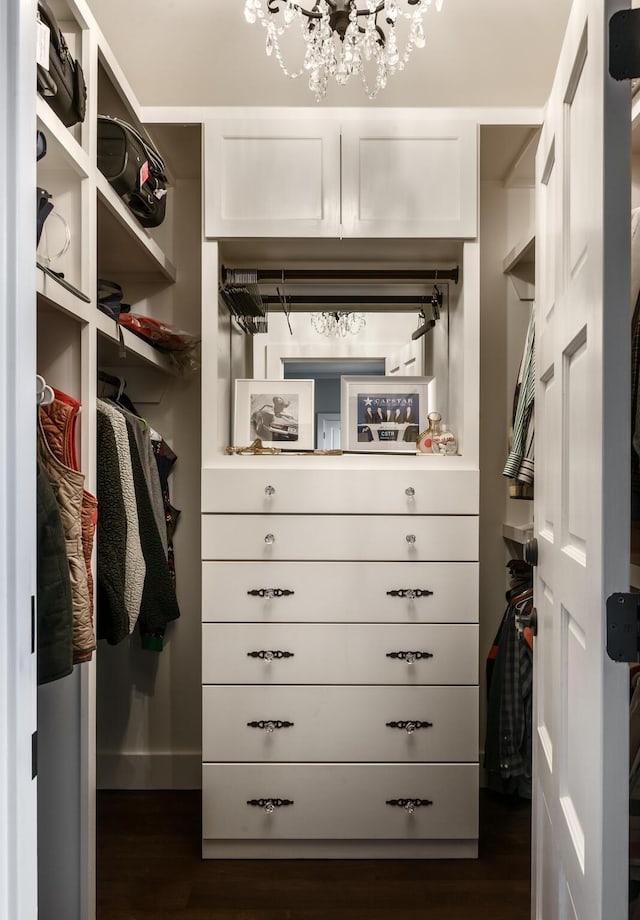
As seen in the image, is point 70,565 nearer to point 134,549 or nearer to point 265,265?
point 134,549

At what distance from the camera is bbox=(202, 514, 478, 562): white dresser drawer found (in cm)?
228

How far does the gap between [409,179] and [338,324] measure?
60 centimetres

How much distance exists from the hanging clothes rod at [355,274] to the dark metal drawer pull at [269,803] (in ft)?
5.82

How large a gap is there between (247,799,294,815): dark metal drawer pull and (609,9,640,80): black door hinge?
7.07ft

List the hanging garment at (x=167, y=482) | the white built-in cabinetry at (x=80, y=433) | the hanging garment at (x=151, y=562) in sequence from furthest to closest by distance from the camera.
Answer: the hanging garment at (x=167, y=482), the hanging garment at (x=151, y=562), the white built-in cabinetry at (x=80, y=433)

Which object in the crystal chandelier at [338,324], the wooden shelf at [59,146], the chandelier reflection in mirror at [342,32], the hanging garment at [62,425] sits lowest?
the hanging garment at [62,425]

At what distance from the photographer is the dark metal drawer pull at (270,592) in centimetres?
228

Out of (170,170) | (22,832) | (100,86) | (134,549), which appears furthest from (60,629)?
(170,170)

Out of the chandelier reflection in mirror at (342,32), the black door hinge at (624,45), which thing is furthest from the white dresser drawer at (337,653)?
the black door hinge at (624,45)

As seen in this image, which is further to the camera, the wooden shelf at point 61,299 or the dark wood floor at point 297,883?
the dark wood floor at point 297,883

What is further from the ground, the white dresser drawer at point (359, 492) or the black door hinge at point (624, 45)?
the black door hinge at point (624, 45)

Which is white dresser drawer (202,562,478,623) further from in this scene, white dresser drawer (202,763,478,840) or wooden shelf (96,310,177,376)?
wooden shelf (96,310,177,376)

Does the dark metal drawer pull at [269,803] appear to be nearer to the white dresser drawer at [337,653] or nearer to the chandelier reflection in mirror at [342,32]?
the white dresser drawer at [337,653]

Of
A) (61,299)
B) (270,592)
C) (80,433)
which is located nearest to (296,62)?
(61,299)
